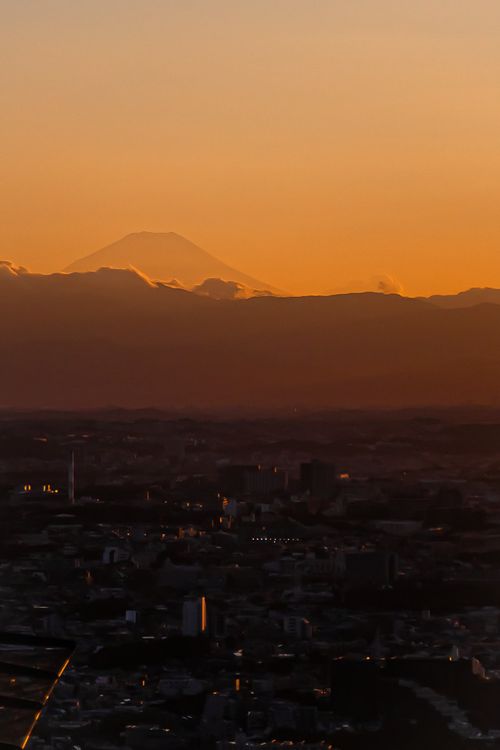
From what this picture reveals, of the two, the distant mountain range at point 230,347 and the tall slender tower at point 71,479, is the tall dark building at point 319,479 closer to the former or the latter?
the distant mountain range at point 230,347

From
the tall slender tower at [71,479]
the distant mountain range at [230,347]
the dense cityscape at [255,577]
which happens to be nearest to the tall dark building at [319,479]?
the dense cityscape at [255,577]

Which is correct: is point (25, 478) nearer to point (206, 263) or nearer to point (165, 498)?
point (165, 498)

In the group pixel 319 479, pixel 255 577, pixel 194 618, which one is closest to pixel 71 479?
pixel 319 479

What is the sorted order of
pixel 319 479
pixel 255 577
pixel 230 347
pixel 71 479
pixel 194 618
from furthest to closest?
pixel 230 347 < pixel 319 479 < pixel 71 479 < pixel 255 577 < pixel 194 618

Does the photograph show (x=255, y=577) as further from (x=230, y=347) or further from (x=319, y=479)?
(x=230, y=347)

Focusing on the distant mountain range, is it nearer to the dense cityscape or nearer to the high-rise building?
the dense cityscape

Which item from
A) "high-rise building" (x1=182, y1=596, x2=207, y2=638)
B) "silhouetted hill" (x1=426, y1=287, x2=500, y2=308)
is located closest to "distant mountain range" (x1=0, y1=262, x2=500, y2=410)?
"silhouetted hill" (x1=426, y1=287, x2=500, y2=308)
